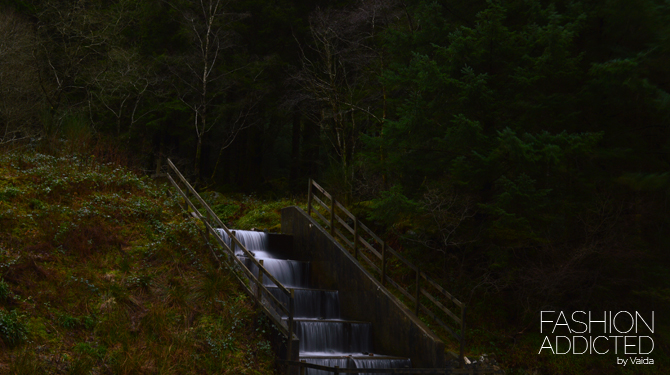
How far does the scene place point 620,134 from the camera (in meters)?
11.0

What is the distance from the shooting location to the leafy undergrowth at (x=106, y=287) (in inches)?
317

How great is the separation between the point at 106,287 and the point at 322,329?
419 cm

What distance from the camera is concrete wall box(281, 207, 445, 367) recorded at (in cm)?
1064

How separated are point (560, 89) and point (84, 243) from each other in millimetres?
10153

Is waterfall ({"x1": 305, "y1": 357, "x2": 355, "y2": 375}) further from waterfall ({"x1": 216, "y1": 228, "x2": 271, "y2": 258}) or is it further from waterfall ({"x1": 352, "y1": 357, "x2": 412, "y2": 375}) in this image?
waterfall ({"x1": 216, "y1": 228, "x2": 271, "y2": 258})

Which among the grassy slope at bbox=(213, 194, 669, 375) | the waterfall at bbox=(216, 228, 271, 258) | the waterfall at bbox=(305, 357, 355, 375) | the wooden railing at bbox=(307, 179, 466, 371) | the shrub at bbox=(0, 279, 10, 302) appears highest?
the waterfall at bbox=(216, 228, 271, 258)

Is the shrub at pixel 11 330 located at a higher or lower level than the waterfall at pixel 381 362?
higher

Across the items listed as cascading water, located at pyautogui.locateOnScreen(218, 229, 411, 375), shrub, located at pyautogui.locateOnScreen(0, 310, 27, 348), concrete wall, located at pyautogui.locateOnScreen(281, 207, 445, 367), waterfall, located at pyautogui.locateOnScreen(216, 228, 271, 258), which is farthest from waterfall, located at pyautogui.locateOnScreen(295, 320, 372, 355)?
shrub, located at pyautogui.locateOnScreen(0, 310, 27, 348)

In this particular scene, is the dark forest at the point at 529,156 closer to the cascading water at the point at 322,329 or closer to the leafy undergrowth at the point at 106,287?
the cascading water at the point at 322,329

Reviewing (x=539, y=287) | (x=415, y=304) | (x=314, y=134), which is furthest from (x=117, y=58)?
(x=539, y=287)

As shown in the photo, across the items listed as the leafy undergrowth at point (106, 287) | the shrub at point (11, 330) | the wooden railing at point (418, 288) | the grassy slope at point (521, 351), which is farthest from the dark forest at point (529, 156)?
the shrub at point (11, 330)

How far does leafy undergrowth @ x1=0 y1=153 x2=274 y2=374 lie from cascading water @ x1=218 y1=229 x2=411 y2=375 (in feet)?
4.19

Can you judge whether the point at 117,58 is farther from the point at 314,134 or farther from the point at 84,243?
the point at 84,243

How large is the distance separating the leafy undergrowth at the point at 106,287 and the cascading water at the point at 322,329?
4.19ft
